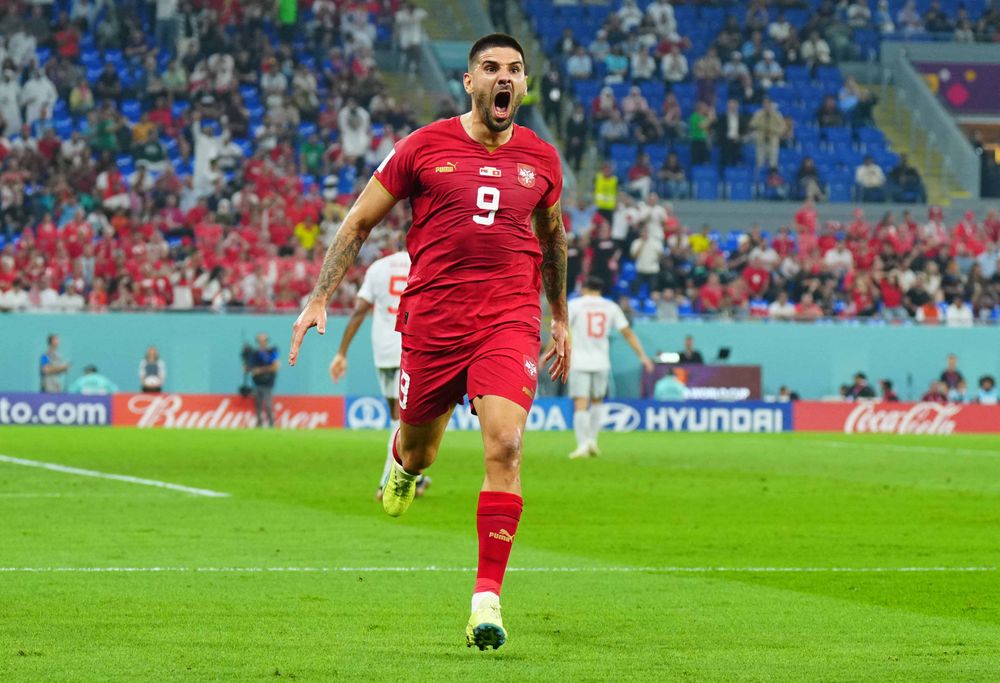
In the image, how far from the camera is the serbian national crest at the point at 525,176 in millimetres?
8031

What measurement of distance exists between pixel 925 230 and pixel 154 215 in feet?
52.3

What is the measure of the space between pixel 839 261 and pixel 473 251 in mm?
29107

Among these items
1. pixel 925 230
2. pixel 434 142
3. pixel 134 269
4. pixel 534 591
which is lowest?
pixel 534 591

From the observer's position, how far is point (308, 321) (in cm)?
766

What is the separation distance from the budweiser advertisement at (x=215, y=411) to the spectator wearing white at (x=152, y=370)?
0.19 m

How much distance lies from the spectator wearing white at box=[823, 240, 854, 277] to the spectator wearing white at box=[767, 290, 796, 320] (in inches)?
55.8

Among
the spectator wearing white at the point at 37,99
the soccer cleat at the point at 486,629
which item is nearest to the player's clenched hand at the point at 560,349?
the soccer cleat at the point at 486,629

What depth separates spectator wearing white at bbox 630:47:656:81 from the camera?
141 feet

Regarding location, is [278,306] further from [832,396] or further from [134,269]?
[832,396]

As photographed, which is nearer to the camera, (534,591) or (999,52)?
(534,591)

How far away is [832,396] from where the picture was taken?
116 feet

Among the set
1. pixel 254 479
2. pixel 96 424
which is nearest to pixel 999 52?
pixel 96 424

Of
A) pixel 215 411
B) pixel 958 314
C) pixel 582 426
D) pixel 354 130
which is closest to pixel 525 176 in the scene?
pixel 582 426

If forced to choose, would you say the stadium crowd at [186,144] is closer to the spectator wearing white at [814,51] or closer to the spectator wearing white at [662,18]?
the spectator wearing white at [662,18]
